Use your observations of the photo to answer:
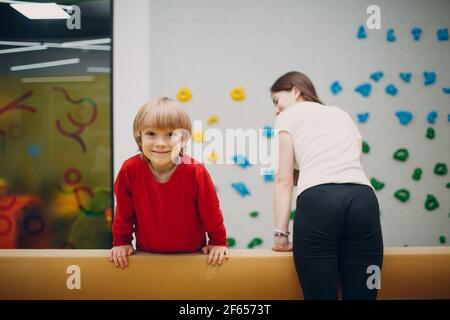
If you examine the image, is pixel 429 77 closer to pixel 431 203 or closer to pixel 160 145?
pixel 431 203

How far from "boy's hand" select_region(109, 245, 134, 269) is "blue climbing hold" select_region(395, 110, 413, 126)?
6.48 feet

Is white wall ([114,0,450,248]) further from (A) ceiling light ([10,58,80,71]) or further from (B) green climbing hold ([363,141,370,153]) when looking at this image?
(A) ceiling light ([10,58,80,71])

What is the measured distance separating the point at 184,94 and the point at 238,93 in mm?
356

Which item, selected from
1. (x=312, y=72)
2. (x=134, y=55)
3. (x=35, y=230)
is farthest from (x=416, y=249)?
(x=35, y=230)

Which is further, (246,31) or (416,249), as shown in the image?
(246,31)

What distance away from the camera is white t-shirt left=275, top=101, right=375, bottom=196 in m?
1.00

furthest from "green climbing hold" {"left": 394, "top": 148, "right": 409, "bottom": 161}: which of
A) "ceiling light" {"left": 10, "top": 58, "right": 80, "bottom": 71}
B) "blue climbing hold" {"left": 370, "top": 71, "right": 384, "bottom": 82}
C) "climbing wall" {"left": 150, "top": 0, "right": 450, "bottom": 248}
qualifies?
"ceiling light" {"left": 10, "top": 58, "right": 80, "bottom": 71}

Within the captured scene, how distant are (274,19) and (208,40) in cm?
46

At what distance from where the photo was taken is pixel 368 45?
2307 mm
